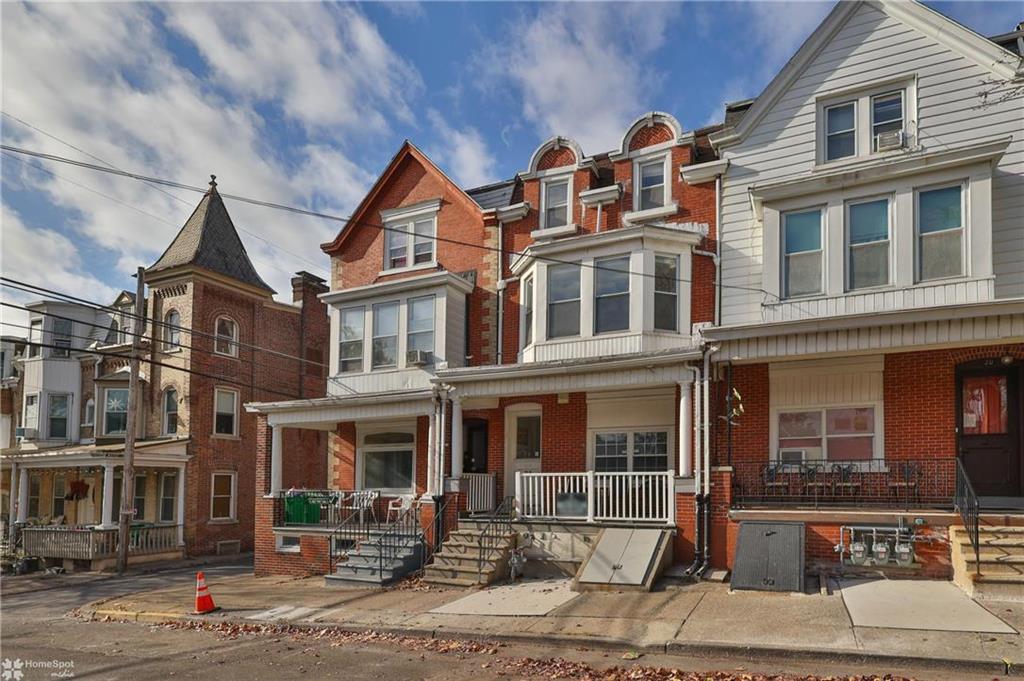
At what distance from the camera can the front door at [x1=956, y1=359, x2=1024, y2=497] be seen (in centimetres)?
1349

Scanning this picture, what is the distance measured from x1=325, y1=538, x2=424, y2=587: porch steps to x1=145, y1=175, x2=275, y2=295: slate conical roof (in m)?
14.9

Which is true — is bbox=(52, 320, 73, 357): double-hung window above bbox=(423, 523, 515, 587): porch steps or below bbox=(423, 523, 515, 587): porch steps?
above

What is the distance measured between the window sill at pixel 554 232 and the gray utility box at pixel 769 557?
821 centimetres

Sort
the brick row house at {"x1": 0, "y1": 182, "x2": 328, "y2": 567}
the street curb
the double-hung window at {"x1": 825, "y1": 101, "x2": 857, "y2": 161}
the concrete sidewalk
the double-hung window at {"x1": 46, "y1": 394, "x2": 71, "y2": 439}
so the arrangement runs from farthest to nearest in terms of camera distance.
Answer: the double-hung window at {"x1": 46, "y1": 394, "x2": 71, "y2": 439}
the brick row house at {"x1": 0, "y1": 182, "x2": 328, "y2": 567}
the double-hung window at {"x1": 825, "y1": 101, "x2": 857, "y2": 161}
the concrete sidewalk
the street curb

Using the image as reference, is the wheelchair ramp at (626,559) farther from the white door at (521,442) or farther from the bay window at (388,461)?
the bay window at (388,461)

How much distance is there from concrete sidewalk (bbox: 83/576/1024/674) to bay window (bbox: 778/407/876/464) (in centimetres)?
379

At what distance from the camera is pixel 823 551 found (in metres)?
12.5

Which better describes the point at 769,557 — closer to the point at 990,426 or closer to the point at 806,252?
the point at 990,426

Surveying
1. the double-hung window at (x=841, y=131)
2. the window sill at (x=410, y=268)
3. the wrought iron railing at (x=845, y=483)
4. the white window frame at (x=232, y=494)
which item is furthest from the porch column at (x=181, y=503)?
the double-hung window at (x=841, y=131)

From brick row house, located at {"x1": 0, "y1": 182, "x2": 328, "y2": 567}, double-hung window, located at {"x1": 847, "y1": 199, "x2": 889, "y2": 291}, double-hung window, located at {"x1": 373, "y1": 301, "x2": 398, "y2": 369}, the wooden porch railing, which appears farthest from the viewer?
brick row house, located at {"x1": 0, "y1": 182, "x2": 328, "y2": 567}

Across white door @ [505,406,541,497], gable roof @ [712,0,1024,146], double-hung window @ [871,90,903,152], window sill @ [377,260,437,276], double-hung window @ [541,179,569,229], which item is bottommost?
white door @ [505,406,541,497]

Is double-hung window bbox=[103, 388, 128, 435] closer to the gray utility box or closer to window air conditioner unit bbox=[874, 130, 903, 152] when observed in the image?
the gray utility box

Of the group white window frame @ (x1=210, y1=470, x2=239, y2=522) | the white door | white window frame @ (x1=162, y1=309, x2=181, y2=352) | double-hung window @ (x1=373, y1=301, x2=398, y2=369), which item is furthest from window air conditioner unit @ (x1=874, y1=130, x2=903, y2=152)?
white window frame @ (x1=210, y1=470, x2=239, y2=522)

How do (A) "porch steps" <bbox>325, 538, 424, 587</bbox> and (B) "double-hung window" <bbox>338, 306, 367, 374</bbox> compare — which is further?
(B) "double-hung window" <bbox>338, 306, 367, 374</bbox>
